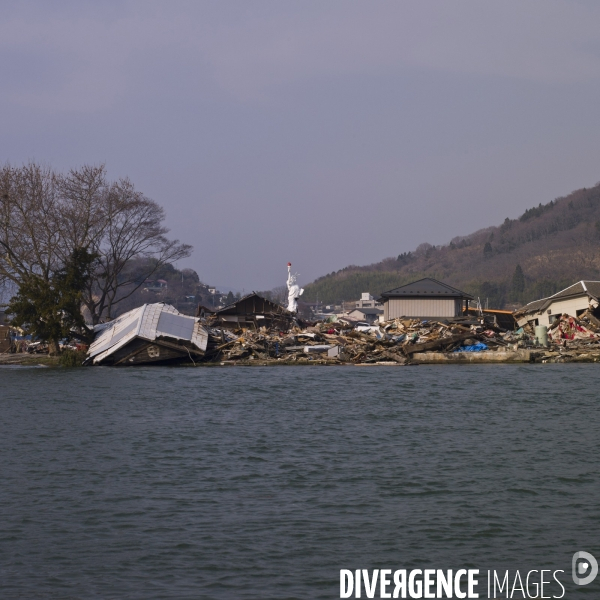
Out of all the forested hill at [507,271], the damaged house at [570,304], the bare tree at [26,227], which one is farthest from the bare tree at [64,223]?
the forested hill at [507,271]

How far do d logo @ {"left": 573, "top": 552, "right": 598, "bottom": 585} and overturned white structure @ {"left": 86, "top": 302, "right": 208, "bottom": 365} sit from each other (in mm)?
27631

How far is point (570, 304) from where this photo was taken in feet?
143

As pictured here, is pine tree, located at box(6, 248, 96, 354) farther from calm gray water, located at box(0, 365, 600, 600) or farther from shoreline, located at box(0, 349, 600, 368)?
calm gray water, located at box(0, 365, 600, 600)

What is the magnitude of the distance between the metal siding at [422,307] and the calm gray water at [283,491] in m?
24.1

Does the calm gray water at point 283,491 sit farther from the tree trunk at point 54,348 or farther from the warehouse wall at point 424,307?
the warehouse wall at point 424,307

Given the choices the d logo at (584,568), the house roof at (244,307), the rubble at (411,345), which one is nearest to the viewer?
the d logo at (584,568)

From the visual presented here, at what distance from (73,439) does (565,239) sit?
185 metres

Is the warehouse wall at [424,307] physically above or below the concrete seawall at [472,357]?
above

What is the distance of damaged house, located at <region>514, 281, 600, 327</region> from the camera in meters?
41.2

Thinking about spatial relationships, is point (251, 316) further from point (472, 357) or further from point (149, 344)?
point (472, 357)

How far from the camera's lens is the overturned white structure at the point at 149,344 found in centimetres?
3484

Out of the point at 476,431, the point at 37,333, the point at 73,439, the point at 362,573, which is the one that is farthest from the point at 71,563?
the point at 37,333

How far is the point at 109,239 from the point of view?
153 ft

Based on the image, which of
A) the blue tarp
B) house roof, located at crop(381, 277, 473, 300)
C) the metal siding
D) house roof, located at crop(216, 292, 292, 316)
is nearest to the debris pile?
the blue tarp
